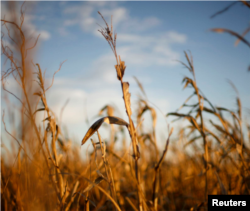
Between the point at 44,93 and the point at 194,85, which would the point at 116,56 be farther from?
the point at 194,85

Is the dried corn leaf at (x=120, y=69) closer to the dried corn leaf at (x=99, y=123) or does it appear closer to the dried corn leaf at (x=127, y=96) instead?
the dried corn leaf at (x=127, y=96)

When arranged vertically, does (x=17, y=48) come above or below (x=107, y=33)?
below

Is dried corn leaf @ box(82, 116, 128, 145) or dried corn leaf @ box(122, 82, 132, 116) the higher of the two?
dried corn leaf @ box(122, 82, 132, 116)

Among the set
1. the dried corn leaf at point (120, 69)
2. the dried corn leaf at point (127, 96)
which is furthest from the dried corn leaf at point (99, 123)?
the dried corn leaf at point (120, 69)

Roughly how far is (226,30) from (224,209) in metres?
1.46

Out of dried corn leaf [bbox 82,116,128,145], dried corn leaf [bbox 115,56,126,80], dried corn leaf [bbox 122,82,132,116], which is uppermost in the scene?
dried corn leaf [bbox 115,56,126,80]

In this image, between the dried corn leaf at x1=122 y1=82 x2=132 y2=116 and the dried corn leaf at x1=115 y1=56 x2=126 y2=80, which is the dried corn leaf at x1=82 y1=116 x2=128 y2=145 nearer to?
the dried corn leaf at x1=122 y1=82 x2=132 y2=116

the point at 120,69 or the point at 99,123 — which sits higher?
the point at 120,69

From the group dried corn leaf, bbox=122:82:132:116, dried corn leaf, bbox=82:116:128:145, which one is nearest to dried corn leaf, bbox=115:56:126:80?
dried corn leaf, bbox=122:82:132:116

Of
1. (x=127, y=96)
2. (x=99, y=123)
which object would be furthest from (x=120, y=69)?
(x=99, y=123)

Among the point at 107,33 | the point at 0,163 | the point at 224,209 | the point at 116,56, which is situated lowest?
the point at 224,209

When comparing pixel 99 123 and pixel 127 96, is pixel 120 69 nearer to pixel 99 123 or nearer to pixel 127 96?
pixel 127 96

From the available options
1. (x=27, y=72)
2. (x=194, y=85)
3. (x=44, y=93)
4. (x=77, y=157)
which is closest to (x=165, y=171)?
(x=77, y=157)

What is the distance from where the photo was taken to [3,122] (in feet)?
3.31
